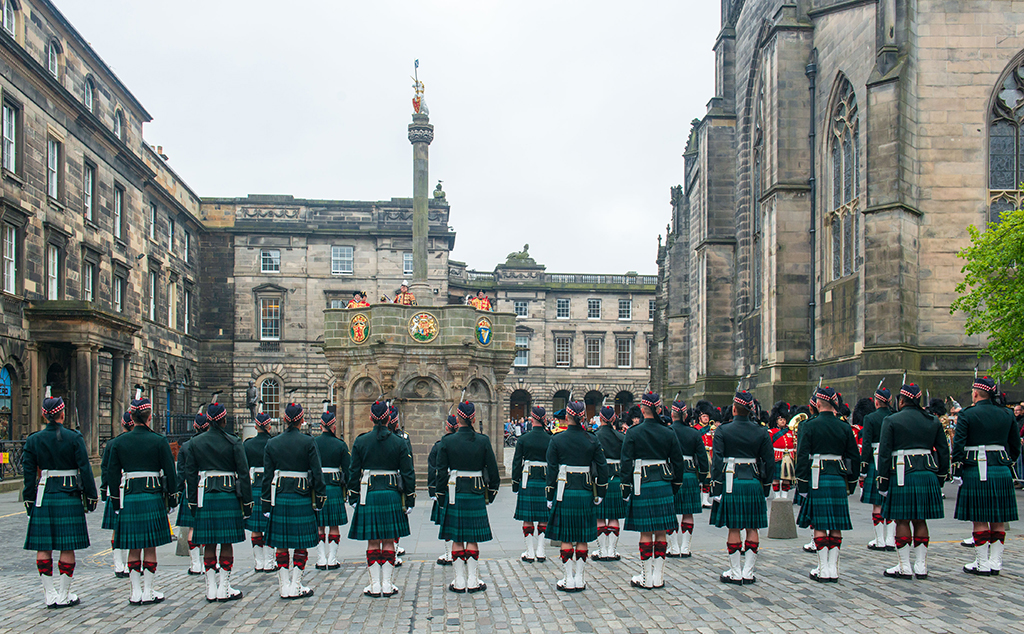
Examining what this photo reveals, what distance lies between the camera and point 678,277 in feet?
128

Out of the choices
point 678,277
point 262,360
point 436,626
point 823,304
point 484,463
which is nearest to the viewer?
point 436,626

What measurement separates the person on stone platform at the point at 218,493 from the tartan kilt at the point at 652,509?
4.00 metres

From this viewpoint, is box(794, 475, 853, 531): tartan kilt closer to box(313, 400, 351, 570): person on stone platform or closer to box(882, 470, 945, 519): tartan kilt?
box(882, 470, 945, 519): tartan kilt

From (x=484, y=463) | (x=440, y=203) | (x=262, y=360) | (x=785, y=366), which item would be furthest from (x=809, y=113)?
(x=262, y=360)

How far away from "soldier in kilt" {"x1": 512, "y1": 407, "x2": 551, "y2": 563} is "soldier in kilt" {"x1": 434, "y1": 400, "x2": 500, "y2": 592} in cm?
126

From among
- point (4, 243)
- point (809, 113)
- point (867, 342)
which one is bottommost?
point (867, 342)

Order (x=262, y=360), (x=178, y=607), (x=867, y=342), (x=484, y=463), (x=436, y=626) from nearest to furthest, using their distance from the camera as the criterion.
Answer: (x=436, y=626) < (x=178, y=607) < (x=484, y=463) < (x=867, y=342) < (x=262, y=360)

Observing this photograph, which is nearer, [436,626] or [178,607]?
[436,626]

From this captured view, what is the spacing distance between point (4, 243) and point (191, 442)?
62.1ft

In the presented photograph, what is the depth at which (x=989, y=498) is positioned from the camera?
929cm

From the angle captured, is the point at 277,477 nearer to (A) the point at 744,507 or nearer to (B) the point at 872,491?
(A) the point at 744,507

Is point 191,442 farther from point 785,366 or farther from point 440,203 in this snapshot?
point 440,203

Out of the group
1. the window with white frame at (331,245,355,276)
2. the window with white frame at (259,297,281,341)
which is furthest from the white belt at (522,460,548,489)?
the window with white frame at (259,297,281,341)

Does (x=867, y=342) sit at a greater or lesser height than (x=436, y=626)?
greater
